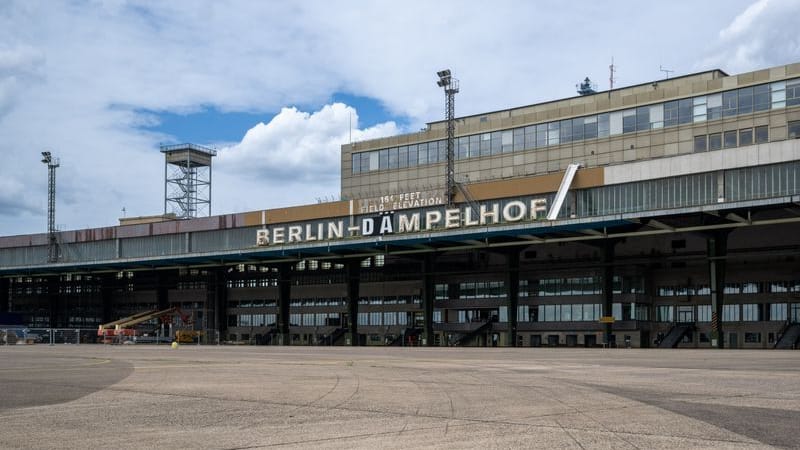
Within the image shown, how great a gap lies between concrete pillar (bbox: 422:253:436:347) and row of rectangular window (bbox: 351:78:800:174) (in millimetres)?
16327

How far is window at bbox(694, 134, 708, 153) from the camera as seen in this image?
3469 inches

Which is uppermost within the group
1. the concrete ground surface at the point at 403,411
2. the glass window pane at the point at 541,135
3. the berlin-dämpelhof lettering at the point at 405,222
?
the glass window pane at the point at 541,135

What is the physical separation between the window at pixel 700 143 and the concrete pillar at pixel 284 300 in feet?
182

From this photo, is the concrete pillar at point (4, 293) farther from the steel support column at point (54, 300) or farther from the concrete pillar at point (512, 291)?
the concrete pillar at point (512, 291)

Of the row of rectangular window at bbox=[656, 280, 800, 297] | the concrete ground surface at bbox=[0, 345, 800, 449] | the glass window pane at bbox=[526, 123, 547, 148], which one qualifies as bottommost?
the concrete ground surface at bbox=[0, 345, 800, 449]

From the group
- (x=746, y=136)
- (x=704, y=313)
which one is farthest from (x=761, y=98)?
(x=704, y=313)

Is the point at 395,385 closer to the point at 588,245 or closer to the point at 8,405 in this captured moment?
the point at 8,405

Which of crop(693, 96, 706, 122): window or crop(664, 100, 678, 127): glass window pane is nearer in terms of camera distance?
crop(693, 96, 706, 122): window

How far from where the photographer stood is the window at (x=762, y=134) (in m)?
83.9

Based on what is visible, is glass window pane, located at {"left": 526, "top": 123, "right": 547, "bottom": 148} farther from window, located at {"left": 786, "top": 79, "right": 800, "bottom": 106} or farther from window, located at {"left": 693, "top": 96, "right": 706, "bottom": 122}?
window, located at {"left": 786, "top": 79, "right": 800, "bottom": 106}

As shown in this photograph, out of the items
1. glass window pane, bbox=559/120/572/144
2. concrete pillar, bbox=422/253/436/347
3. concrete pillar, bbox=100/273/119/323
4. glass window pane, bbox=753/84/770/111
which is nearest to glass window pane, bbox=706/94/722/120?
glass window pane, bbox=753/84/770/111

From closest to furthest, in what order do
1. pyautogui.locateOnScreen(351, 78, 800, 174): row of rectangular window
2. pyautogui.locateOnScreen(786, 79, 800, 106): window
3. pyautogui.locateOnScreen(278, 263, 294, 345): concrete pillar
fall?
pyautogui.locateOnScreen(786, 79, 800, 106): window, pyautogui.locateOnScreen(351, 78, 800, 174): row of rectangular window, pyautogui.locateOnScreen(278, 263, 294, 345): concrete pillar

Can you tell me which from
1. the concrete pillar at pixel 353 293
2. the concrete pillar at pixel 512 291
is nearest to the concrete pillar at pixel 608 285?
the concrete pillar at pixel 512 291

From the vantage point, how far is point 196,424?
15.1m
